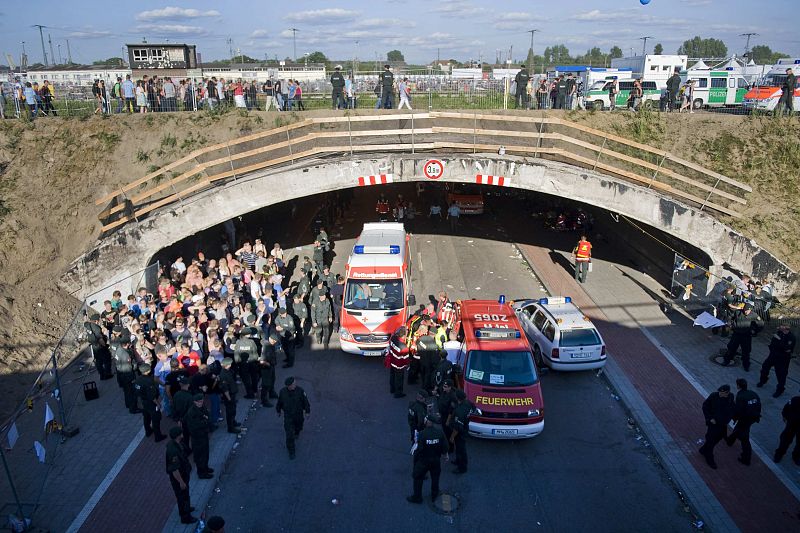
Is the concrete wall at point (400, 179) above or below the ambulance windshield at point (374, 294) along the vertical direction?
Result: above

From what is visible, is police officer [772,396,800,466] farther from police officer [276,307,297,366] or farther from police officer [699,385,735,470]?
police officer [276,307,297,366]

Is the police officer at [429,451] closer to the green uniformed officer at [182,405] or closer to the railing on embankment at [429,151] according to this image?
the green uniformed officer at [182,405]

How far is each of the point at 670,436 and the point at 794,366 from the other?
15.8ft

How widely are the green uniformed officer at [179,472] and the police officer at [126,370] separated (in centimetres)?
369

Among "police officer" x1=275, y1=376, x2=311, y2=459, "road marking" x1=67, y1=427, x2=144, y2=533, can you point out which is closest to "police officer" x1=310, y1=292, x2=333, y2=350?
"police officer" x1=275, y1=376, x2=311, y2=459

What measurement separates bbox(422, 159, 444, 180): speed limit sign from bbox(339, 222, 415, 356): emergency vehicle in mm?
3254

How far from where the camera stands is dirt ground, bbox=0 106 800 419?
16250 millimetres

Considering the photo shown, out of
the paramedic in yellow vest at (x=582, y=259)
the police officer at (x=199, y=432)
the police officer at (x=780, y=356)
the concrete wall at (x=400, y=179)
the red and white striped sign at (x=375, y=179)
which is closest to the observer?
the police officer at (x=199, y=432)

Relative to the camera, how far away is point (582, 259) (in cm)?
1959

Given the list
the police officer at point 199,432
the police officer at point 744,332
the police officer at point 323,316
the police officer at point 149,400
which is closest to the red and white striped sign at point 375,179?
the police officer at point 323,316

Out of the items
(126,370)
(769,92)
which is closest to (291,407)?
(126,370)

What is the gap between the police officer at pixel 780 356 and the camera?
475 inches

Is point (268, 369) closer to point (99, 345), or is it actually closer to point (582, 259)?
point (99, 345)

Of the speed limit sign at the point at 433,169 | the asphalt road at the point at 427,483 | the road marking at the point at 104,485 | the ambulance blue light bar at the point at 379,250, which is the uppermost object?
the speed limit sign at the point at 433,169
